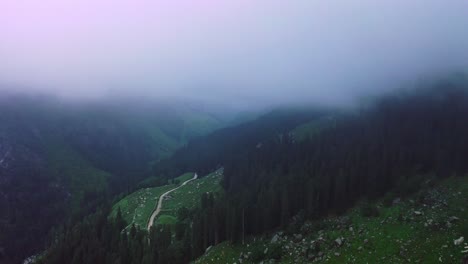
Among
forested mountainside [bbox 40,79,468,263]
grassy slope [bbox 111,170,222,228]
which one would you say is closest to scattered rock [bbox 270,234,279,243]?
forested mountainside [bbox 40,79,468,263]

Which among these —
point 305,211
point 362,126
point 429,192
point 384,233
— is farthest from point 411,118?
point 384,233

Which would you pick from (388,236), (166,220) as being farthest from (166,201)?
(388,236)

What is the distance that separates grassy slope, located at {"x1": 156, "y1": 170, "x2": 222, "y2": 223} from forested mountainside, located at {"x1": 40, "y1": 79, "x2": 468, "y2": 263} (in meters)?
7.90

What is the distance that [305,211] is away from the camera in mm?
80375

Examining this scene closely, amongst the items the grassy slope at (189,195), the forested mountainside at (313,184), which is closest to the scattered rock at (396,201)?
the forested mountainside at (313,184)

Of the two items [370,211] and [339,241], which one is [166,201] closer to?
[370,211]

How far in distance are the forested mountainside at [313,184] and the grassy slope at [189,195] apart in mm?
7896

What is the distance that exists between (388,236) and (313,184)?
26706 mm

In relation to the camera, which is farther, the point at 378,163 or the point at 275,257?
the point at 378,163

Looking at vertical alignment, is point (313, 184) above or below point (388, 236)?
above

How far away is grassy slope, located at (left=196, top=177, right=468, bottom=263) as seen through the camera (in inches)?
2149

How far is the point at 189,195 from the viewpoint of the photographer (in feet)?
506

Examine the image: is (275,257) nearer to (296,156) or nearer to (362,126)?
(296,156)

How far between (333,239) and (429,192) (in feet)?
89.2
